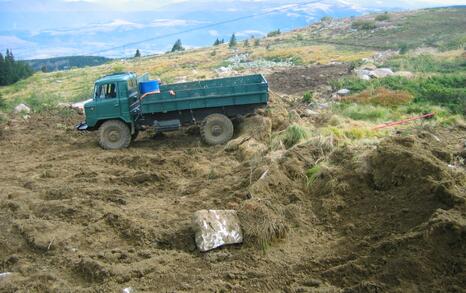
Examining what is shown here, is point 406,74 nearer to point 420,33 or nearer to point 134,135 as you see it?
point 134,135

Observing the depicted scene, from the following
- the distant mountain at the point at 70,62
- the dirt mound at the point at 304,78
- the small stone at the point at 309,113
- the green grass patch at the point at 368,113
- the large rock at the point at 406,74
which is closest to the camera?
the green grass patch at the point at 368,113

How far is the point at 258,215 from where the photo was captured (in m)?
7.12

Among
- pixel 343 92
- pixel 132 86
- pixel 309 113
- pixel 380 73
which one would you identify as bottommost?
pixel 380 73

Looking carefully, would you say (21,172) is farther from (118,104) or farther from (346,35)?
(346,35)

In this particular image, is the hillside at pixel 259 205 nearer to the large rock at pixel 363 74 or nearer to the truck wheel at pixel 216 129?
the truck wheel at pixel 216 129

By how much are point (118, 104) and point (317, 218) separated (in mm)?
7067

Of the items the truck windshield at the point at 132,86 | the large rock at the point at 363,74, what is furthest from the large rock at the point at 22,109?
the large rock at the point at 363,74

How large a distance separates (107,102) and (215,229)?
6.96m

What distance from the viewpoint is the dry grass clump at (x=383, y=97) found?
1506cm

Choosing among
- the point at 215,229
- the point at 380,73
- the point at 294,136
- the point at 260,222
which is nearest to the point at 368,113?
the point at 294,136

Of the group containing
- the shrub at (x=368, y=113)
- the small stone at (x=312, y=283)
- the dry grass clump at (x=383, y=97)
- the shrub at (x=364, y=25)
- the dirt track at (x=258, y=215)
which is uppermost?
the dirt track at (x=258, y=215)

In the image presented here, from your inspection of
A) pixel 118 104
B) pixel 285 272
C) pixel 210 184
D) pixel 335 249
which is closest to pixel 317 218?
pixel 335 249

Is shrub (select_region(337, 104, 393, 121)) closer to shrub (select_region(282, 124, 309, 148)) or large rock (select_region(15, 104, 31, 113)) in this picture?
shrub (select_region(282, 124, 309, 148))

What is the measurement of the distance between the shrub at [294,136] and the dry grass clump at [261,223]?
3489 millimetres
